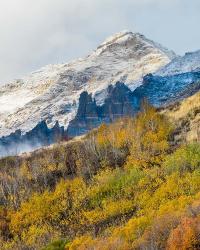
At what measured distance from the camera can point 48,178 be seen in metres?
178

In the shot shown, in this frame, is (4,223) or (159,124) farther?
(159,124)

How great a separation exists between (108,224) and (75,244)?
15996 mm

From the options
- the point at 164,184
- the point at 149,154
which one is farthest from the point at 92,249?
the point at 149,154

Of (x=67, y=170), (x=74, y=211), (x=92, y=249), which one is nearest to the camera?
(x=92, y=249)

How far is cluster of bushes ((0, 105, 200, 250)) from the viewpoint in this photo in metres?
121

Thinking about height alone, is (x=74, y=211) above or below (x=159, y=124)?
below

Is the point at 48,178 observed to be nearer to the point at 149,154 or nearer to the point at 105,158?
the point at 105,158

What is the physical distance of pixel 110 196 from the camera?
151750 mm

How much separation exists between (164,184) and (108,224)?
15.4 metres

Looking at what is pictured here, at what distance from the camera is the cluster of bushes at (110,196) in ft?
396

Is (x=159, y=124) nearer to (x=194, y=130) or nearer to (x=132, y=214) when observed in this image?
(x=194, y=130)

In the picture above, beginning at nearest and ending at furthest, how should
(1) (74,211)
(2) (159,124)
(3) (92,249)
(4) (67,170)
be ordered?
(3) (92,249), (1) (74,211), (4) (67,170), (2) (159,124)

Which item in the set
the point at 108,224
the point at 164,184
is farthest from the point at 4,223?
the point at 164,184

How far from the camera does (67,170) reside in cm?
18262
